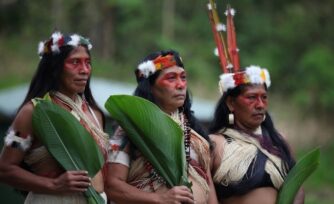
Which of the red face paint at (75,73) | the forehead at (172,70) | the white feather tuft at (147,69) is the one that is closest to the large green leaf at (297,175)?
the forehead at (172,70)

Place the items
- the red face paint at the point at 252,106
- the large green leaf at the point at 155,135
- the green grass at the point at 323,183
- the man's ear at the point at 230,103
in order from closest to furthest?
1. the large green leaf at the point at 155,135
2. the red face paint at the point at 252,106
3. the man's ear at the point at 230,103
4. the green grass at the point at 323,183

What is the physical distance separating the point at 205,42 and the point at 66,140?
18.9 meters

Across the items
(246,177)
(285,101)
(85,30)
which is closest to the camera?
(246,177)

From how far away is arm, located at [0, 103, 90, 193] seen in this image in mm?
4375

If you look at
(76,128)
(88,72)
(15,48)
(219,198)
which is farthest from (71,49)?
(15,48)

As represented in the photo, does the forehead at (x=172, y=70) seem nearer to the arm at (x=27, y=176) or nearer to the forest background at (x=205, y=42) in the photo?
the arm at (x=27, y=176)

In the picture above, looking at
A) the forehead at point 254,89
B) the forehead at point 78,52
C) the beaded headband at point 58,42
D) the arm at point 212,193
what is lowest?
the arm at point 212,193

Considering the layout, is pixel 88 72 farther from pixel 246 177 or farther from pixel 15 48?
pixel 15 48

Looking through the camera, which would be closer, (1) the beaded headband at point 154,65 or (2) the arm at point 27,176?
(2) the arm at point 27,176

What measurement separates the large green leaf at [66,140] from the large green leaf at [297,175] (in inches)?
45.7

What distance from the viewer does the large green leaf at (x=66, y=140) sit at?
4434 mm

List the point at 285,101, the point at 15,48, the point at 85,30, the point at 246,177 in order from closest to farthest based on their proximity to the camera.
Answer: the point at 246,177 < the point at 285,101 < the point at 15,48 < the point at 85,30

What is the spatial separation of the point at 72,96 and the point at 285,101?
1383cm

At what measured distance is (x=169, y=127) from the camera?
4.59 m
